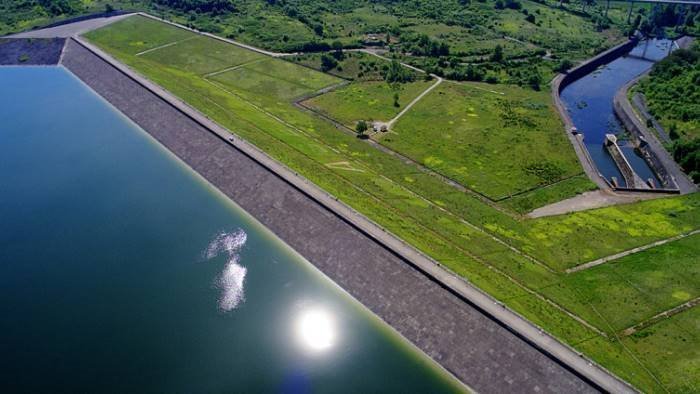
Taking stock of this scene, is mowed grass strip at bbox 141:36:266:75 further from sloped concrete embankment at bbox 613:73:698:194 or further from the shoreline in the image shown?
sloped concrete embankment at bbox 613:73:698:194

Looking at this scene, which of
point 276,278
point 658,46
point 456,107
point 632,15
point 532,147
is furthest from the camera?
point 632,15

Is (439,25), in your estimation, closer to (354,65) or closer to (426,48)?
(426,48)

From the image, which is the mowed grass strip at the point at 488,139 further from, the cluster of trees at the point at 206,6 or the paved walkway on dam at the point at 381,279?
the cluster of trees at the point at 206,6

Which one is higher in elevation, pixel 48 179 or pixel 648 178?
pixel 648 178

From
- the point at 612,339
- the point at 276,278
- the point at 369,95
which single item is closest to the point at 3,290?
the point at 276,278

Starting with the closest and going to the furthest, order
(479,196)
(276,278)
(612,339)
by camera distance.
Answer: (612,339)
(276,278)
(479,196)

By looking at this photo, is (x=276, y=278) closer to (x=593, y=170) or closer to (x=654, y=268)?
(x=654, y=268)

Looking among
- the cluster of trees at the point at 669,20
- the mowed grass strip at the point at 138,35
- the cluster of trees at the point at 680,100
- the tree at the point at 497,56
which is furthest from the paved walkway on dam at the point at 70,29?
the cluster of trees at the point at 669,20
